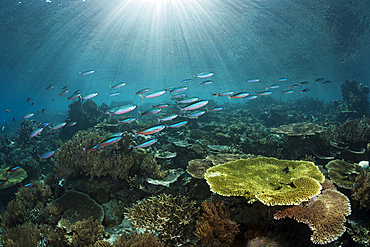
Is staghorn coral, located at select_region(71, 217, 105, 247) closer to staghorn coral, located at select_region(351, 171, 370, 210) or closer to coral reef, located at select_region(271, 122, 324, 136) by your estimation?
staghorn coral, located at select_region(351, 171, 370, 210)

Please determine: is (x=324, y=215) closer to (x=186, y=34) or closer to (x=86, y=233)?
(x=86, y=233)

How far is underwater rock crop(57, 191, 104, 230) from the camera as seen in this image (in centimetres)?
412

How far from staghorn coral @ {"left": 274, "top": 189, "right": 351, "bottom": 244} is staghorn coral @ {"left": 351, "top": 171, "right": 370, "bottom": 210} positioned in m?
0.65

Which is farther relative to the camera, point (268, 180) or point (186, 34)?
point (186, 34)

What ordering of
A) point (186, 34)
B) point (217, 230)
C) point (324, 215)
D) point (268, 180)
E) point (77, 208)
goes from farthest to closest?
point (186, 34) < point (77, 208) < point (268, 180) < point (217, 230) < point (324, 215)

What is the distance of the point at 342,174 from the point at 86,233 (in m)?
6.83

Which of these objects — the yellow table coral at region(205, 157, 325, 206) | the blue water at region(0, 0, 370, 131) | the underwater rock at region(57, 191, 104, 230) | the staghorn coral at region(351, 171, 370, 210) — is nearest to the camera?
the yellow table coral at region(205, 157, 325, 206)

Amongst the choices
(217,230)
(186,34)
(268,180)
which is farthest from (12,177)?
(186,34)

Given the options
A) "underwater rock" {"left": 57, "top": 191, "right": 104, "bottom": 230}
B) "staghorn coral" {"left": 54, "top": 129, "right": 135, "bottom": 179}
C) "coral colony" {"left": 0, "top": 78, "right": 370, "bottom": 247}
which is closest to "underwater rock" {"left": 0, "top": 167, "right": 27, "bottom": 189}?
"coral colony" {"left": 0, "top": 78, "right": 370, "bottom": 247}

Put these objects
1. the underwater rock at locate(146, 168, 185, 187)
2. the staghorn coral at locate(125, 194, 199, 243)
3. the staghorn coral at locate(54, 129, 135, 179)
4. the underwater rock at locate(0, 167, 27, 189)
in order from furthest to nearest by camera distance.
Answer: the underwater rock at locate(0, 167, 27, 189), the staghorn coral at locate(54, 129, 135, 179), the underwater rock at locate(146, 168, 185, 187), the staghorn coral at locate(125, 194, 199, 243)

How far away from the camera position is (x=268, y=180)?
3.44m

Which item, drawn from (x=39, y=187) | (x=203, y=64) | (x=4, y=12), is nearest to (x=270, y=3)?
(x=203, y=64)

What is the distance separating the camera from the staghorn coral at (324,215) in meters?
2.35

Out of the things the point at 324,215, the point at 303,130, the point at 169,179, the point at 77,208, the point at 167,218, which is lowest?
the point at 303,130
